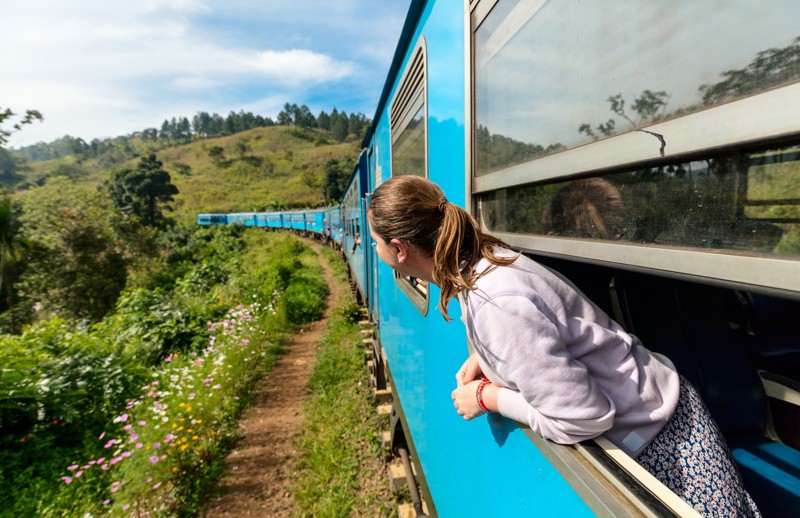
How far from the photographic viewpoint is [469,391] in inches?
50.5

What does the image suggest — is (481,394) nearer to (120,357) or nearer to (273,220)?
(120,357)

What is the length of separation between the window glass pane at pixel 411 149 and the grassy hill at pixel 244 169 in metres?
56.9

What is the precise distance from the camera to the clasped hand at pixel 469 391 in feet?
4.17

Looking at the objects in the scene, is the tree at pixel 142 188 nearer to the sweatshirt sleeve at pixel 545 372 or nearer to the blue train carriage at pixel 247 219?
the blue train carriage at pixel 247 219

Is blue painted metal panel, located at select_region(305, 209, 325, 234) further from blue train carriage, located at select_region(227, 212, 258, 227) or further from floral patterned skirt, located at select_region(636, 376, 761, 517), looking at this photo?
floral patterned skirt, located at select_region(636, 376, 761, 517)

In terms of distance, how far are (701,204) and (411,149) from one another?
7.06 ft

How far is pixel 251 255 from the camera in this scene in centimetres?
2112

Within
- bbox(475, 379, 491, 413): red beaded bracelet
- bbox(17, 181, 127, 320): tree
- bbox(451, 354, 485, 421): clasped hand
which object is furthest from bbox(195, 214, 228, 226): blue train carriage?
bbox(475, 379, 491, 413): red beaded bracelet

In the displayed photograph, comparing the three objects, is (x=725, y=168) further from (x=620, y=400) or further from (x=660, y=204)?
(x=620, y=400)

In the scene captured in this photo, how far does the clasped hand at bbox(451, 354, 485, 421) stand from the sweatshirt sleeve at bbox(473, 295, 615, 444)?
0.31 m

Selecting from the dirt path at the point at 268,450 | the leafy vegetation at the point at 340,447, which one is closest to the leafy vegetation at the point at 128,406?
the dirt path at the point at 268,450

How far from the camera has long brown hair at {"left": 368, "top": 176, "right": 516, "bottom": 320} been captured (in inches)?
44.9

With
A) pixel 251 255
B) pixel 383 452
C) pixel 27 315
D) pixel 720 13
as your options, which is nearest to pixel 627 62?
pixel 720 13

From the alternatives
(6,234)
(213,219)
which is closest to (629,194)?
(6,234)
